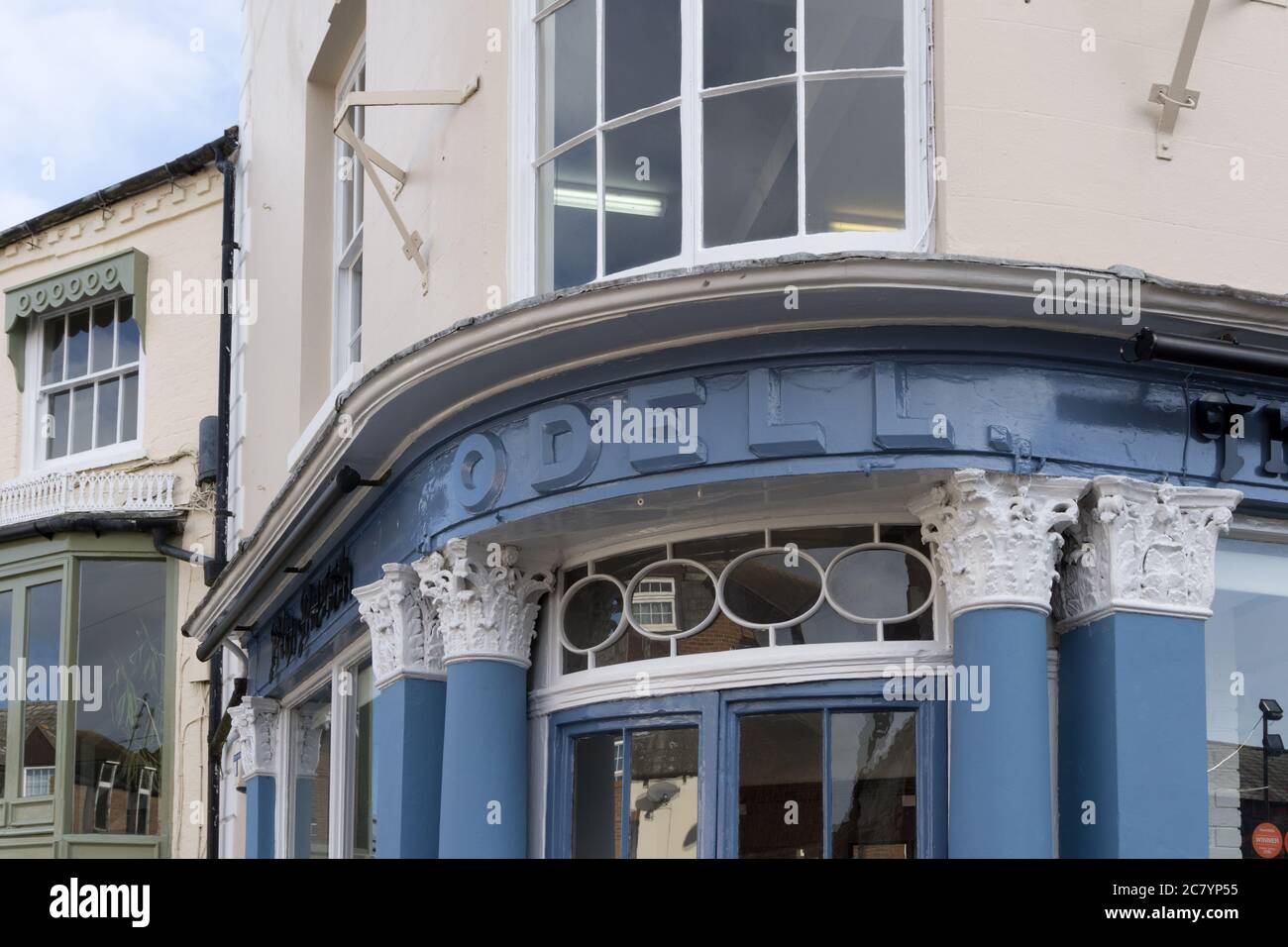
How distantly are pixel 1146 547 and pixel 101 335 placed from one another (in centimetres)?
1311

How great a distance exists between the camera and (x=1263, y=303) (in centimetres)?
846

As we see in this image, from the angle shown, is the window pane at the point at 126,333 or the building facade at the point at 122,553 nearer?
the building facade at the point at 122,553

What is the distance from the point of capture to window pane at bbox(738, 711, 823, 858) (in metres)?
9.00

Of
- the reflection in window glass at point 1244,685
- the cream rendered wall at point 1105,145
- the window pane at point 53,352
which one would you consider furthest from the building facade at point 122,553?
the reflection in window glass at point 1244,685

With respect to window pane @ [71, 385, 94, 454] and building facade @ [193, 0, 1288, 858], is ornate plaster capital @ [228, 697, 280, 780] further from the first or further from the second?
window pane @ [71, 385, 94, 454]

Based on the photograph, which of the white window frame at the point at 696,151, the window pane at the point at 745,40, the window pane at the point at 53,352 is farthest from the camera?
the window pane at the point at 53,352

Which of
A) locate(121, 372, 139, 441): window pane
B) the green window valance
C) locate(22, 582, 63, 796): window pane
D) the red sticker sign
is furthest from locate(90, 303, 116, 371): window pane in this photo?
the red sticker sign

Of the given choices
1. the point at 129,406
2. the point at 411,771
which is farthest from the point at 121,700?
the point at 411,771

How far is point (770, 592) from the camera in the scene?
932 cm

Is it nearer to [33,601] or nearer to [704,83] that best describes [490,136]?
[704,83]

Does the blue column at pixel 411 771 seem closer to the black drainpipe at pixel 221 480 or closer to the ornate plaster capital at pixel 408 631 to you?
the ornate plaster capital at pixel 408 631

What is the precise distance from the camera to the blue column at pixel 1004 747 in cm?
816

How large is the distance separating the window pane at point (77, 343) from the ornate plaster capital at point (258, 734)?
19.0 ft

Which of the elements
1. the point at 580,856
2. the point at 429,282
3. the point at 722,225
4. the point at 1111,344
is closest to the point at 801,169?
the point at 722,225
